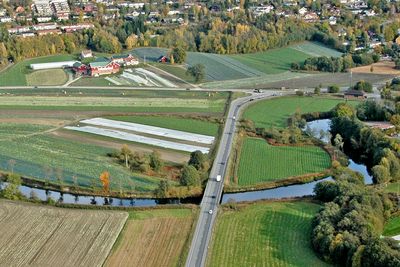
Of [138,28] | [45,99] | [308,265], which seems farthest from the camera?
[138,28]

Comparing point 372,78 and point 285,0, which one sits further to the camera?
point 285,0

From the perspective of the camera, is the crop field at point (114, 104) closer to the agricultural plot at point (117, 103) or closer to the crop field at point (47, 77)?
the agricultural plot at point (117, 103)

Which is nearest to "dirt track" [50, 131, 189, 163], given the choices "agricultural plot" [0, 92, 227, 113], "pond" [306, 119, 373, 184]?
"agricultural plot" [0, 92, 227, 113]

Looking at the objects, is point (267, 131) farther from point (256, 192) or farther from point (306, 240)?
point (306, 240)

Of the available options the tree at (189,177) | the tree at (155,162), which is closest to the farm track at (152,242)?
the tree at (189,177)

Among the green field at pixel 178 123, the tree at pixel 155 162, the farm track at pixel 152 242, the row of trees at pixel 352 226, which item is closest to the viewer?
the row of trees at pixel 352 226

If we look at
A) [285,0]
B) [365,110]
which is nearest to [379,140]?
[365,110]
